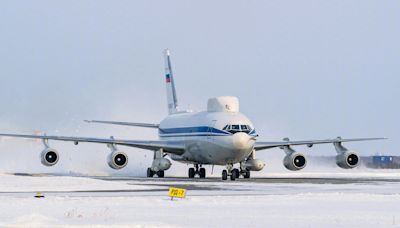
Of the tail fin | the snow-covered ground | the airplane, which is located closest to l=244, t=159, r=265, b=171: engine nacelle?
the airplane

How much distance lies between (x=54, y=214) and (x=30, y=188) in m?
16.6

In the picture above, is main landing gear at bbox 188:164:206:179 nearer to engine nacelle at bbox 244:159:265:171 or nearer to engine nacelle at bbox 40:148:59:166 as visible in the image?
engine nacelle at bbox 244:159:265:171

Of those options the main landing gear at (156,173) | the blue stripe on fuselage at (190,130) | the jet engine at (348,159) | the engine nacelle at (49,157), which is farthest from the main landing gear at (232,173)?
the engine nacelle at (49,157)

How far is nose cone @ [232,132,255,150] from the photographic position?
58219 millimetres

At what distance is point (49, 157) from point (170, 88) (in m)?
18.6

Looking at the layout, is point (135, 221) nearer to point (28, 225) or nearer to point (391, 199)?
point (28, 225)

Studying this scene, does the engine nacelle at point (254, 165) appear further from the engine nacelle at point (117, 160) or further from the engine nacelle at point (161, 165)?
the engine nacelle at point (117, 160)

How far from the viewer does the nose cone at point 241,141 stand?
58219 millimetres

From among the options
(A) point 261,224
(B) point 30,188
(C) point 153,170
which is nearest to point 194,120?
(C) point 153,170

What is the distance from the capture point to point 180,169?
79.9 meters

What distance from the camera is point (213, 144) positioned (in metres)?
60.6

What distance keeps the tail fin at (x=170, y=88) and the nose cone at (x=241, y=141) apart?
60.0 ft

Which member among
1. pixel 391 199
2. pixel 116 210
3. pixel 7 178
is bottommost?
pixel 116 210

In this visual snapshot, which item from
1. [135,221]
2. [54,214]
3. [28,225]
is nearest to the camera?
[28,225]
